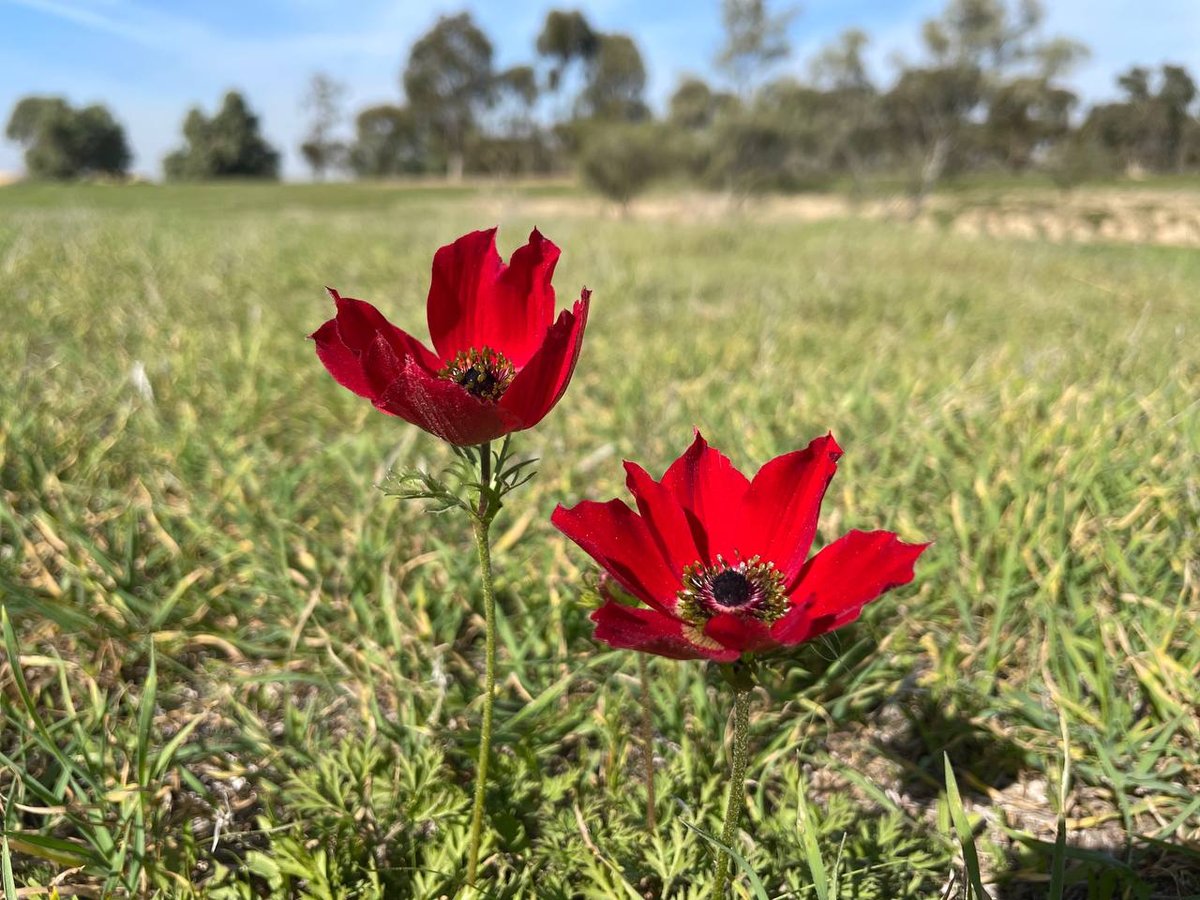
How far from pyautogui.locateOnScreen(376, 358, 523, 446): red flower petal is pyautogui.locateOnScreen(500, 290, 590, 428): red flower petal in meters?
0.02

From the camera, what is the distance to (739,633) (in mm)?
655

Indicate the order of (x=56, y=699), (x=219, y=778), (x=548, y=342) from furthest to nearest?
(x=56, y=699)
(x=219, y=778)
(x=548, y=342)

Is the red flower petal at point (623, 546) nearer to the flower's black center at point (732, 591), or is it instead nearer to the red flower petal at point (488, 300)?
the flower's black center at point (732, 591)

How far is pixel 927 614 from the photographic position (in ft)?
5.54

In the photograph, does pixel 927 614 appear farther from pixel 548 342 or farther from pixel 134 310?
pixel 134 310

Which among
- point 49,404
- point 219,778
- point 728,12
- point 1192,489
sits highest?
point 728,12

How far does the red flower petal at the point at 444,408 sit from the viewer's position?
74cm

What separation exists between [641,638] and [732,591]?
0.64 ft

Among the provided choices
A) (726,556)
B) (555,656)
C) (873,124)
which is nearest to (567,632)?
(555,656)

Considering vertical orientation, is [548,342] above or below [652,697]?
above

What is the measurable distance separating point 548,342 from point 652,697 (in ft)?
3.05

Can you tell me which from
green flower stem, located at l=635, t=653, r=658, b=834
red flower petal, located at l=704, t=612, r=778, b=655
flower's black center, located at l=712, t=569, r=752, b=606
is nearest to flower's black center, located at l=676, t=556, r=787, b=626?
flower's black center, located at l=712, t=569, r=752, b=606

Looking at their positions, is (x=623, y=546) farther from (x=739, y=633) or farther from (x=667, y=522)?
(x=739, y=633)

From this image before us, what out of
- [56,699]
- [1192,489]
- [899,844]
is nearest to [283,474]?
[56,699]
